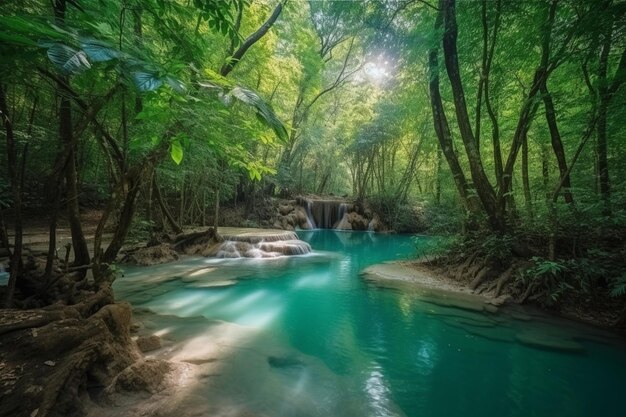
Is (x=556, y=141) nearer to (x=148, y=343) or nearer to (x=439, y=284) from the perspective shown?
(x=439, y=284)

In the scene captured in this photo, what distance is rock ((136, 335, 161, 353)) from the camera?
359 cm

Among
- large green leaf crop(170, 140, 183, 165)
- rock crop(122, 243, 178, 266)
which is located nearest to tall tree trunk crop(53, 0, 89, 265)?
large green leaf crop(170, 140, 183, 165)

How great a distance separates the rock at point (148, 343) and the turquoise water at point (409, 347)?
1.62 m

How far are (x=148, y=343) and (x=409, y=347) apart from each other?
3.73 m

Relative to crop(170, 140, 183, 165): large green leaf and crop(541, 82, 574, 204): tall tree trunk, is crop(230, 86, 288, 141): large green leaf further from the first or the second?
crop(541, 82, 574, 204): tall tree trunk

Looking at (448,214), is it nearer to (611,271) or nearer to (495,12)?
(611,271)

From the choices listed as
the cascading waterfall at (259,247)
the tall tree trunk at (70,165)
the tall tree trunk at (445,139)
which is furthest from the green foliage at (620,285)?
the cascading waterfall at (259,247)

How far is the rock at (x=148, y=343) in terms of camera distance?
11.8 feet

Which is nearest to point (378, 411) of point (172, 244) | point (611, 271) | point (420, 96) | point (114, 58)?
point (114, 58)

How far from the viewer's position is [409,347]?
465 centimetres

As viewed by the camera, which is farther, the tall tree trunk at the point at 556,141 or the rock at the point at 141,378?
the tall tree trunk at the point at 556,141

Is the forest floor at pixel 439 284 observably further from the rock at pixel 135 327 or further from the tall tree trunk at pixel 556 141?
the tall tree trunk at pixel 556 141

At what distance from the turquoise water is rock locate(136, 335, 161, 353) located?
Answer: 1619 millimetres

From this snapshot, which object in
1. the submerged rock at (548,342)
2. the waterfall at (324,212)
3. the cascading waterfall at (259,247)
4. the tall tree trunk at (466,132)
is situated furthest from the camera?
the waterfall at (324,212)
